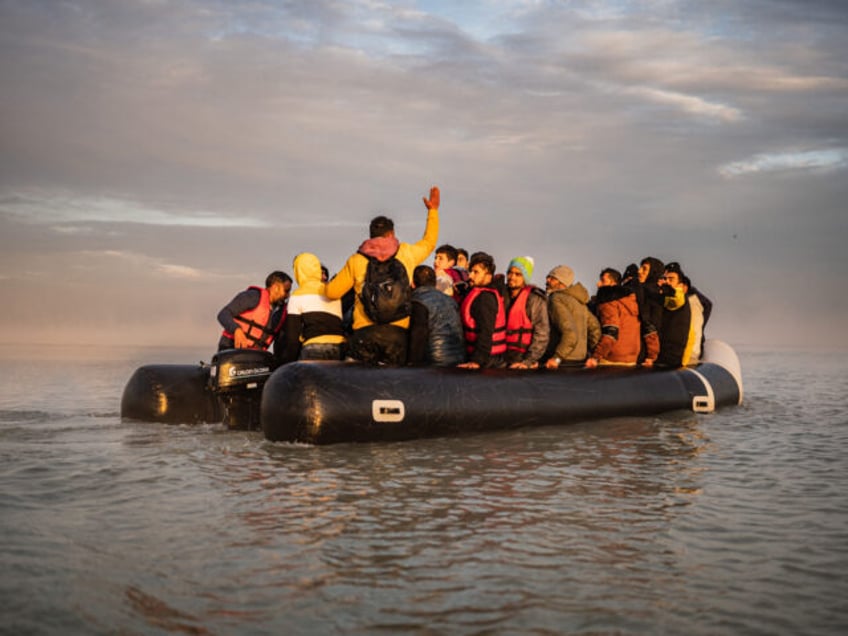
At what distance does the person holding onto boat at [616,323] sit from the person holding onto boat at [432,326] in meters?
2.56

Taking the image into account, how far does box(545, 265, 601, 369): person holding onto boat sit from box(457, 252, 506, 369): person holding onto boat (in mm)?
1163

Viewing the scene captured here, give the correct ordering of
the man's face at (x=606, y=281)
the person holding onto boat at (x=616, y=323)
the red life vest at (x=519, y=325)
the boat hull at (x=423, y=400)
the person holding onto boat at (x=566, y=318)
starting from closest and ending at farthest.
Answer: the boat hull at (x=423, y=400) < the red life vest at (x=519, y=325) < the person holding onto boat at (x=566, y=318) < the person holding onto boat at (x=616, y=323) < the man's face at (x=606, y=281)

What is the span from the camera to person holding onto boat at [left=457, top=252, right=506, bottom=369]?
8.54 m

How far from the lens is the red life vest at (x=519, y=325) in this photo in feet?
29.6

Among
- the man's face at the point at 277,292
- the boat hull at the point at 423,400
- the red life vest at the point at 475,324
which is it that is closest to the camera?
the boat hull at the point at 423,400

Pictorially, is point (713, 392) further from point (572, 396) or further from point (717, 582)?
point (717, 582)

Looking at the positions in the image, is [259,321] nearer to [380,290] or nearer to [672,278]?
[380,290]

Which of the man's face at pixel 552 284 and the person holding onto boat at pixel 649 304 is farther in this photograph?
the person holding onto boat at pixel 649 304

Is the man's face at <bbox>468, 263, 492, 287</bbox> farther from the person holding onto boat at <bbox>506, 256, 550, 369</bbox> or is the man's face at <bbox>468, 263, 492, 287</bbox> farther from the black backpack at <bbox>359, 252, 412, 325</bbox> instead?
the black backpack at <bbox>359, 252, 412, 325</bbox>

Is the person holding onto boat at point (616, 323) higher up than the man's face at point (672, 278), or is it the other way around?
the man's face at point (672, 278)

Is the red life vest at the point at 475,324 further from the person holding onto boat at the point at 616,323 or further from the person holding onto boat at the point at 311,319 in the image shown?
the person holding onto boat at the point at 616,323

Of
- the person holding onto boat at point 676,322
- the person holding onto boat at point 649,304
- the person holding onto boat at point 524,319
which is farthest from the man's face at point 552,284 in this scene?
the person holding onto boat at point 676,322

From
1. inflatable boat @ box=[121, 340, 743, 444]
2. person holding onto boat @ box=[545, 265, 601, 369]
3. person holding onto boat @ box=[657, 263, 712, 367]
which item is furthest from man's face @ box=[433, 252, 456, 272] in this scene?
person holding onto boat @ box=[657, 263, 712, 367]

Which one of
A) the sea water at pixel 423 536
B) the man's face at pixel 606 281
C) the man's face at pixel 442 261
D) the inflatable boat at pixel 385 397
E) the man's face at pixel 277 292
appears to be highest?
the man's face at pixel 442 261
